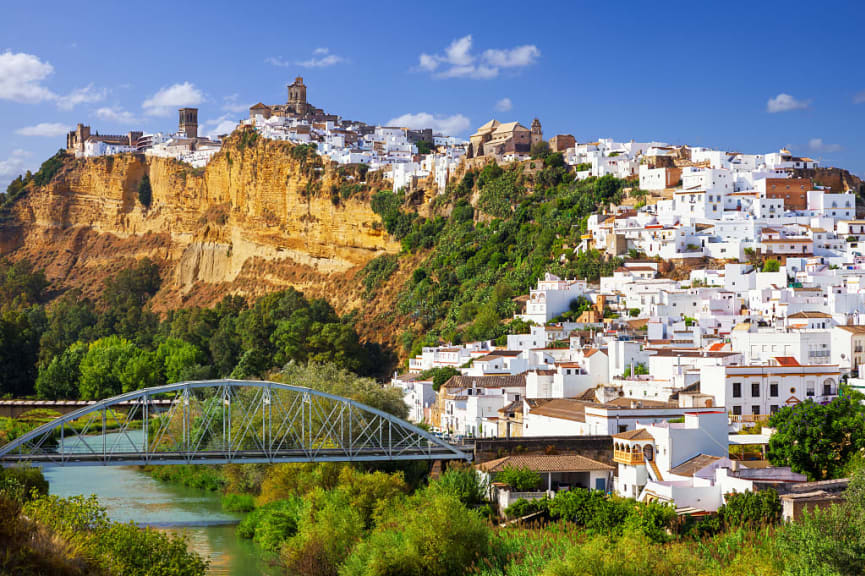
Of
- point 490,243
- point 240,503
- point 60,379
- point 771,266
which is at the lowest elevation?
point 240,503

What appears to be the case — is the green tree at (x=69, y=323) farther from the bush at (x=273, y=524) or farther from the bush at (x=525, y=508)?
the bush at (x=525, y=508)

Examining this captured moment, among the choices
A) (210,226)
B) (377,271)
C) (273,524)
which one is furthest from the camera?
(210,226)

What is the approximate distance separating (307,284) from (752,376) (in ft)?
167

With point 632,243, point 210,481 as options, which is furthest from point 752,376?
point 632,243

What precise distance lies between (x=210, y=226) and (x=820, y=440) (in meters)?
69.6

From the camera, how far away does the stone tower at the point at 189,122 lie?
108500 mm

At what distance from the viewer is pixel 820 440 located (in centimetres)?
2939

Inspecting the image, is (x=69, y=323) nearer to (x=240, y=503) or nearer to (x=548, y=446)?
(x=240, y=503)

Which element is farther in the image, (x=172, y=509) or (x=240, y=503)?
(x=172, y=509)

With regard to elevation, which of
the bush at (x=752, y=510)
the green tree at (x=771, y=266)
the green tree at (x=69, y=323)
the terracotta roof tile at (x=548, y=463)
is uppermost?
the green tree at (x=771, y=266)

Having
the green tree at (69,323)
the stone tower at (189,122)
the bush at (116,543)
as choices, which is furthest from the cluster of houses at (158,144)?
the bush at (116,543)

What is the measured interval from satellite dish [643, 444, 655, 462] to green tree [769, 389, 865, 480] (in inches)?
130

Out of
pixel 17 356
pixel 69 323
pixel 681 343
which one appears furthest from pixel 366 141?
pixel 681 343

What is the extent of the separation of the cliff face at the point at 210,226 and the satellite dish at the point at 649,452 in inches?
1874
